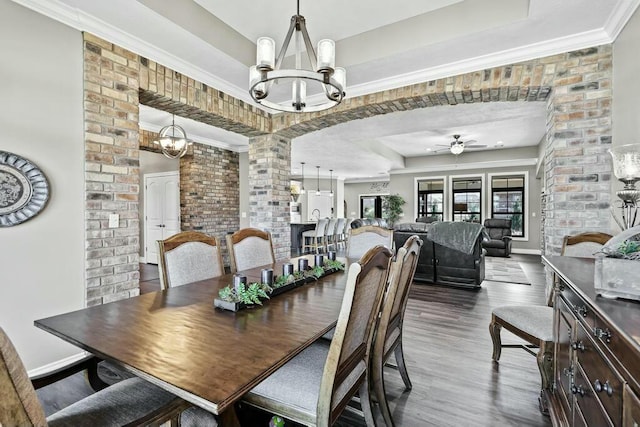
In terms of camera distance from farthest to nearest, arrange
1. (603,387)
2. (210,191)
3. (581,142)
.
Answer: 1. (210,191)
2. (581,142)
3. (603,387)

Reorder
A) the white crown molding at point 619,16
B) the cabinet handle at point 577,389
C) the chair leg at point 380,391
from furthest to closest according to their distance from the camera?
the white crown molding at point 619,16, the chair leg at point 380,391, the cabinet handle at point 577,389

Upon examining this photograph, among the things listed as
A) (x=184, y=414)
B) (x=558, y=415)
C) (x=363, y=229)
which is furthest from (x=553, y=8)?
(x=184, y=414)

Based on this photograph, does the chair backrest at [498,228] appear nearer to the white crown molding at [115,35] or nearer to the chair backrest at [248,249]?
the chair backrest at [248,249]

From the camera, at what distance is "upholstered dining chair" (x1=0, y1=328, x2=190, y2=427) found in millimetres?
658

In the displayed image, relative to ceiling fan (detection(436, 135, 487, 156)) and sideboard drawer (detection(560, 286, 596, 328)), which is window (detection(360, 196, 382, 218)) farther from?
sideboard drawer (detection(560, 286, 596, 328))

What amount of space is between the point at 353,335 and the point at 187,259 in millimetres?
1354

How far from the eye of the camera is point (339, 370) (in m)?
1.18

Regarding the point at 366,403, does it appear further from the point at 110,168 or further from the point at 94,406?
the point at 110,168

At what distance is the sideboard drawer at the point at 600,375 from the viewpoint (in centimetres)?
85

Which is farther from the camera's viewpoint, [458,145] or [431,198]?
[431,198]

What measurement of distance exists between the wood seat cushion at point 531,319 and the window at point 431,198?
26.1ft

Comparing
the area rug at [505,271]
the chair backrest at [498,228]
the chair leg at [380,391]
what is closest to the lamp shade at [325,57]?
the chair leg at [380,391]

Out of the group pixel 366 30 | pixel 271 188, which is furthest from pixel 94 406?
pixel 271 188

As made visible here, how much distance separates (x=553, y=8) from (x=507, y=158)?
6839 mm
